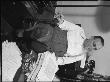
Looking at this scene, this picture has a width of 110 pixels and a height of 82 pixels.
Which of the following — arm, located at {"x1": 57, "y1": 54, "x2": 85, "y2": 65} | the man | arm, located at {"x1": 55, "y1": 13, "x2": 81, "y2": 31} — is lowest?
arm, located at {"x1": 57, "y1": 54, "x2": 85, "y2": 65}

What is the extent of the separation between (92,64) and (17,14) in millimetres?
1247

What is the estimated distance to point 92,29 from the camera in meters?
2.69

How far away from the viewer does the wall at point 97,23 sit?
2.61 metres

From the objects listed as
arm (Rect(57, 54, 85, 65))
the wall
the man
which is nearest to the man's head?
the man

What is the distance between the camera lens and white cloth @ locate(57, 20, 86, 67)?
2.20 m

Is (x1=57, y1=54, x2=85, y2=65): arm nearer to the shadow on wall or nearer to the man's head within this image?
the man's head

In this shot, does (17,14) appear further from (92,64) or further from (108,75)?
(108,75)

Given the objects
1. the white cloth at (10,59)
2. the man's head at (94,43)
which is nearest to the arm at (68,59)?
the man's head at (94,43)

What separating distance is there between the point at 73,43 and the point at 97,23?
0.71 m

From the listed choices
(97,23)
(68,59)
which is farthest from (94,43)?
(97,23)

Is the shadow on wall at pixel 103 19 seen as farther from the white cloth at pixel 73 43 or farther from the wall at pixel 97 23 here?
the white cloth at pixel 73 43

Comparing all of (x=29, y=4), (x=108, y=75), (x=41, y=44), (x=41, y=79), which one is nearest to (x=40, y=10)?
(x=29, y=4)

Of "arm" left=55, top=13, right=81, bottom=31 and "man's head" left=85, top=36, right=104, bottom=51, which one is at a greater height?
"arm" left=55, top=13, right=81, bottom=31

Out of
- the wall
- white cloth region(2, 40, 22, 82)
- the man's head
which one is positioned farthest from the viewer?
the wall
